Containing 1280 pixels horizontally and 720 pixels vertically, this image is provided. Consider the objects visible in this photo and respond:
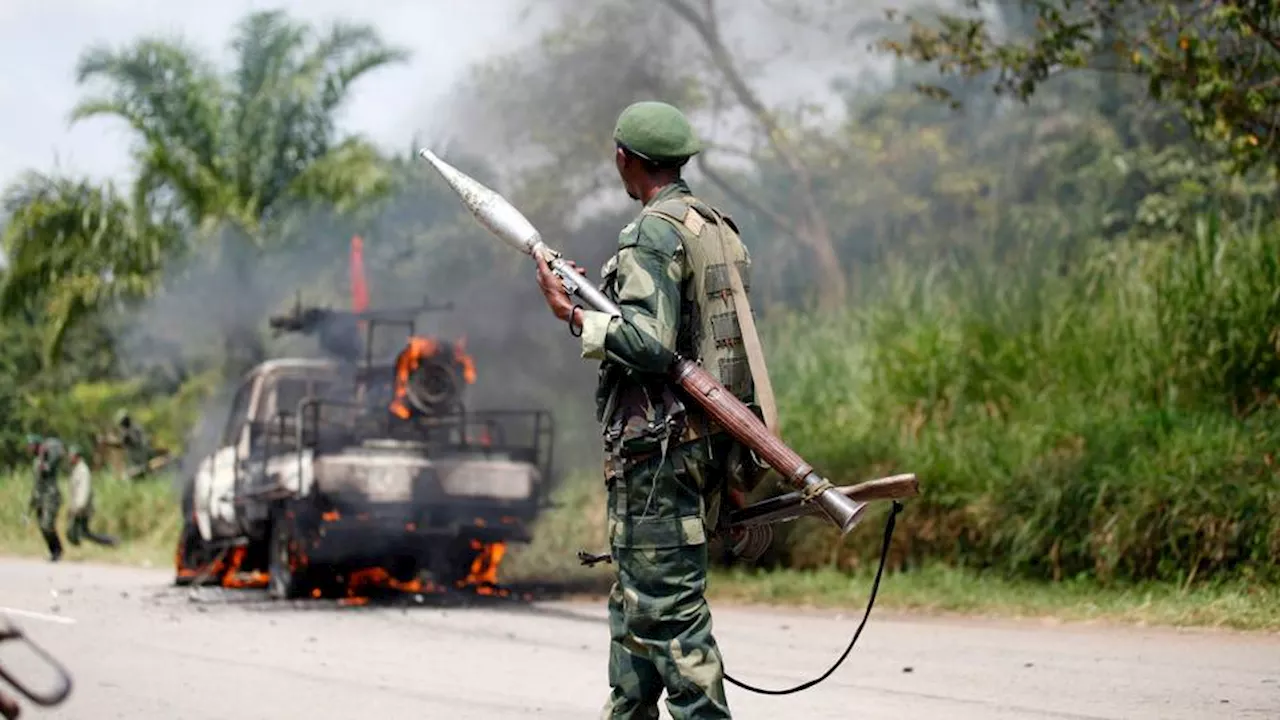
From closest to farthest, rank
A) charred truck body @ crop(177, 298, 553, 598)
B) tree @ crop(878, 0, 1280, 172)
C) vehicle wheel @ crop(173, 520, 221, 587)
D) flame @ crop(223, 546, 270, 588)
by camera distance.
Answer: tree @ crop(878, 0, 1280, 172), charred truck body @ crop(177, 298, 553, 598), flame @ crop(223, 546, 270, 588), vehicle wheel @ crop(173, 520, 221, 587)

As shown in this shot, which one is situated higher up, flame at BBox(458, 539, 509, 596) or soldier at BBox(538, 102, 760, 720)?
soldier at BBox(538, 102, 760, 720)

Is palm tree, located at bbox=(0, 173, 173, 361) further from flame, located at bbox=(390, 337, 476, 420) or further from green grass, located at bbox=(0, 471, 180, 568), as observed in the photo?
flame, located at bbox=(390, 337, 476, 420)

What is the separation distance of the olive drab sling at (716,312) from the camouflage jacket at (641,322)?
1.5 inches

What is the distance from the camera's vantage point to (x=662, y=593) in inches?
166

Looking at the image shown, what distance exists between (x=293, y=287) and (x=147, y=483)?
17.7 feet

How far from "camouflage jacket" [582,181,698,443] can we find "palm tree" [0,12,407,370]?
19.2 m

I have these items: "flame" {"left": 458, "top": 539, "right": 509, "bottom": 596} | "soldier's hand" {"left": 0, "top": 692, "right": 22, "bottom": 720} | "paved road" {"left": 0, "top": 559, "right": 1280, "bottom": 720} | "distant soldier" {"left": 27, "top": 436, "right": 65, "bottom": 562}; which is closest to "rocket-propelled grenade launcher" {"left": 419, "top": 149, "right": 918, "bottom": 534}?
"soldier's hand" {"left": 0, "top": 692, "right": 22, "bottom": 720}

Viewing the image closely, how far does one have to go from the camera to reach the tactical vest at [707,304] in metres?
4.35

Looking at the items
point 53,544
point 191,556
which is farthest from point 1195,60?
point 53,544

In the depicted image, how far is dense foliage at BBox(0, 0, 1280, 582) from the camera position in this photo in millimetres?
11102

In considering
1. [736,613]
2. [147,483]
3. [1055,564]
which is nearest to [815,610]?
[736,613]

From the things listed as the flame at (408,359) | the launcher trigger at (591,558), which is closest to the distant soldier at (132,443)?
the flame at (408,359)

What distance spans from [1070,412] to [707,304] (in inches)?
325

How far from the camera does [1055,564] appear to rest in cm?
1112
